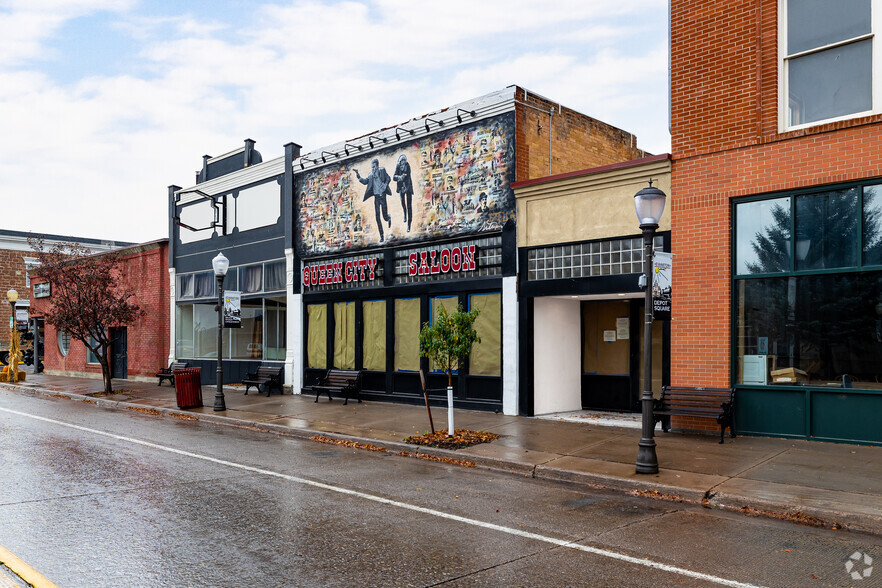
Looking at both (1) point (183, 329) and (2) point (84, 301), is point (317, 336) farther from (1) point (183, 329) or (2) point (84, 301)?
(1) point (183, 329)

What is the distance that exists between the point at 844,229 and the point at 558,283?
5.45 meters

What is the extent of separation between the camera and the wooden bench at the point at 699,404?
11539 millimetres

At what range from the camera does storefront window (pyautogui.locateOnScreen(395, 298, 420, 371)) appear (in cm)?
1755

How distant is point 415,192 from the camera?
58.0ft

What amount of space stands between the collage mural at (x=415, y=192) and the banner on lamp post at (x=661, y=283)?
229 inches

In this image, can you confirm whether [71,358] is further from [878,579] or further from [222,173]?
[878,579]

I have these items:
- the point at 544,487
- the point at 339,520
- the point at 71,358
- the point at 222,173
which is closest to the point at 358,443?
the point at 544,487

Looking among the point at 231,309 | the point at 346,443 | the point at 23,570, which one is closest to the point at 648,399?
the point at 346,443

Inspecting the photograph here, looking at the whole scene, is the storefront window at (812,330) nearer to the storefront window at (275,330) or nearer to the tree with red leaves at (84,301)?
the storefront window at (275,330)

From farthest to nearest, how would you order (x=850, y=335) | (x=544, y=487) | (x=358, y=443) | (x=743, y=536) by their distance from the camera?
1. (x=358, y=443)
2. (x=850, y=335)
3. (x=544, y=487)
4. (x=743, y=536)

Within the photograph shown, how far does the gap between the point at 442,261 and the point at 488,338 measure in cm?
233

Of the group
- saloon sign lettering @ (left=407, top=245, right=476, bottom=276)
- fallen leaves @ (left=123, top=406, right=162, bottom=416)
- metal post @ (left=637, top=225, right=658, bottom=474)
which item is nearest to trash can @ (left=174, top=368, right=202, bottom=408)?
fallen leaves @ (left=123, top=406, right=162, bottom=416)

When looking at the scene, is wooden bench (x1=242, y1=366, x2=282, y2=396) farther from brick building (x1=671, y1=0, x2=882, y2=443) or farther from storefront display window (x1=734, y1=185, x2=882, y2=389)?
storefront display window (x1=734, y1=185, x2=882, y2=389)

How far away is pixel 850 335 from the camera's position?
35.9 ft
